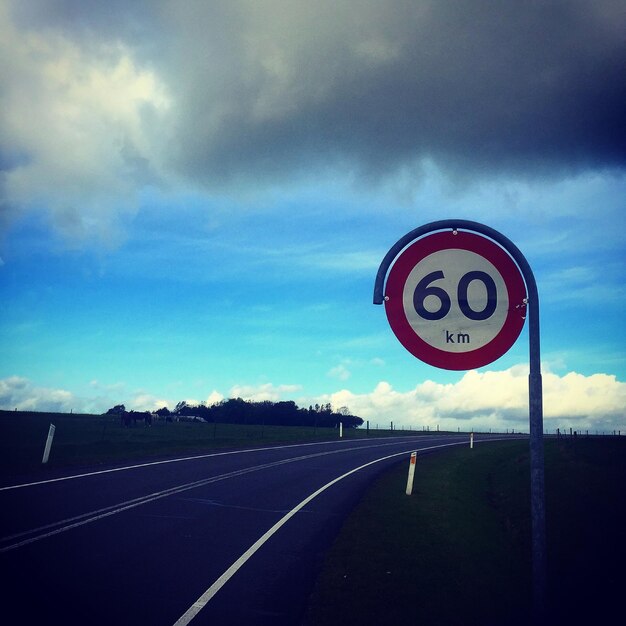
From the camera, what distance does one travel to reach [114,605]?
5547 mm

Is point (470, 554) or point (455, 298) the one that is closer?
point (455, 298)

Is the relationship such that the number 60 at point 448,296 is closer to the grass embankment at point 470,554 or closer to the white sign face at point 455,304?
the white sign face at point 455,304

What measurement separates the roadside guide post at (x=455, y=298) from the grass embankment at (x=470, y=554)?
270cm

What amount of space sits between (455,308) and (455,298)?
7 centimetres

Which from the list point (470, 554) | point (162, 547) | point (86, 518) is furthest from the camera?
point (86, 518)

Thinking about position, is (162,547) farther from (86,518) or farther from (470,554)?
(470,554)

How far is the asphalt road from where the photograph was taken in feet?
18.2

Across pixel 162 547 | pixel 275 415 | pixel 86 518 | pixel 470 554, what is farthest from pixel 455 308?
pixel 275 415

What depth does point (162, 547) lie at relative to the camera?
792cm

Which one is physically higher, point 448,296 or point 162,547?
point 448,296

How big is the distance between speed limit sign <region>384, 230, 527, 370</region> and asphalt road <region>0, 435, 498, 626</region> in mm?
3750

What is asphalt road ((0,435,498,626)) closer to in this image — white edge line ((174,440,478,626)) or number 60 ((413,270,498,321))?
white edge line ((174,440,478,626))

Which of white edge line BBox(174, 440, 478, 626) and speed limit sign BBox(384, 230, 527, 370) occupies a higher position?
speed limit sign BBox(384, 230, 527, 370)

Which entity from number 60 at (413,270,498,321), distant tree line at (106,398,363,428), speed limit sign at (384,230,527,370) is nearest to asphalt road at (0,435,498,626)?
speed limit sign at (384,230,527,370)
